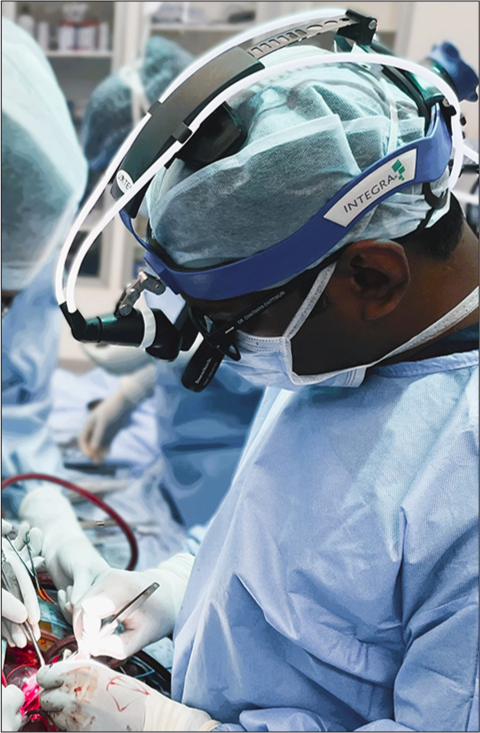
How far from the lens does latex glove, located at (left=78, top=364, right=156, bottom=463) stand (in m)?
2.43

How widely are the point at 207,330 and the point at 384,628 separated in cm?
37

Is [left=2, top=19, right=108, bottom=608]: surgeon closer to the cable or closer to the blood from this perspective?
the cable

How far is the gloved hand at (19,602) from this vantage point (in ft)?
2.78

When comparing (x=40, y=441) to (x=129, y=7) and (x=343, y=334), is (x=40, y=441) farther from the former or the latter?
(x=129, y=7)

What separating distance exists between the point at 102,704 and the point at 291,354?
0.44 m

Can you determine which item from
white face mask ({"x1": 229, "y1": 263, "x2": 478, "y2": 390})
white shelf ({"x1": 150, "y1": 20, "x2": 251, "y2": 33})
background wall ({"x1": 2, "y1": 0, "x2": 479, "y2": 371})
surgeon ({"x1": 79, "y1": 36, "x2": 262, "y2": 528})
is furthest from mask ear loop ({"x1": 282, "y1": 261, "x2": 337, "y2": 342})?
white shelf ({"x1": 150, "y1": 20, "x2": 251, "y2": 33})

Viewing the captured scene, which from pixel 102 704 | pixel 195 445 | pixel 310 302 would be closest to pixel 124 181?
pixel 310 302

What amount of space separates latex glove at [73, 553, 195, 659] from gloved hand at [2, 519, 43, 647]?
5 cm

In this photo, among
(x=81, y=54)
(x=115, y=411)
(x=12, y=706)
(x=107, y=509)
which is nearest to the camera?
(x=12, y=706)

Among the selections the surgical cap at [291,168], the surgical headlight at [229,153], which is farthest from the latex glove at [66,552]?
the surgical cap at [291,168]

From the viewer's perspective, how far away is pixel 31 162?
147 cm

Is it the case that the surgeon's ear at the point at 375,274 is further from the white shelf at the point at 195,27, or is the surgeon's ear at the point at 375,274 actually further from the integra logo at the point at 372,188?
the white shelf at the point at 195,27

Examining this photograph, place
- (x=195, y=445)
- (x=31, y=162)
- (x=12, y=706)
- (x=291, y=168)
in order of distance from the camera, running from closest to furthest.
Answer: (x=291, y=168) < (x=12, y=706) < (x=31, y=162) < (x=195, y=445)

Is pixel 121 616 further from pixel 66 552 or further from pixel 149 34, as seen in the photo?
pixel 149 34
